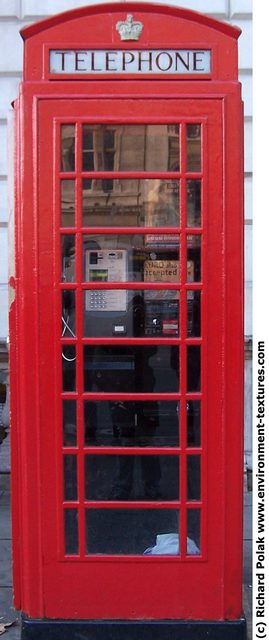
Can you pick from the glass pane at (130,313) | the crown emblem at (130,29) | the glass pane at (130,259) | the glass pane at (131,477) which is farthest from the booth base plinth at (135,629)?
the crown emblem at (130,29)

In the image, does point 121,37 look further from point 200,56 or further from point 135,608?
point 135,608

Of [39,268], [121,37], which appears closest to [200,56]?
[121,37]

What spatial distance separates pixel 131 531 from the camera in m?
3.15

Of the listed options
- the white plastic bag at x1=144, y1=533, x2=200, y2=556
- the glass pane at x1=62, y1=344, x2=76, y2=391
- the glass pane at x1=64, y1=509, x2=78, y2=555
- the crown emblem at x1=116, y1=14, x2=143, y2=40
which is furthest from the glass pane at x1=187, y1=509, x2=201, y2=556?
the crown emblem at x1=116, y1=14, x2=143, y2=40

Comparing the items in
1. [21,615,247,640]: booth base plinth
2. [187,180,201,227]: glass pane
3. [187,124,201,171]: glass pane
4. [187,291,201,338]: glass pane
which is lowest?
[21,615,247,640]: booth base plinth

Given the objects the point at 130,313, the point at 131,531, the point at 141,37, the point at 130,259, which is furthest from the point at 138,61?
the point at 131,531

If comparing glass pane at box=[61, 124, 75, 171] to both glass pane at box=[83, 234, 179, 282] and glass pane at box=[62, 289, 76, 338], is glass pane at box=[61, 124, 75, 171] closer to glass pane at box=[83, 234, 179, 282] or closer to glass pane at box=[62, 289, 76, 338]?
glass pane at box=[83, 234, 179, 282]

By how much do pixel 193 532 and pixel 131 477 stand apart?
37 centimetres

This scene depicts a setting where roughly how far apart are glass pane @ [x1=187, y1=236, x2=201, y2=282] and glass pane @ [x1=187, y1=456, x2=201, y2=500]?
2.59 ft

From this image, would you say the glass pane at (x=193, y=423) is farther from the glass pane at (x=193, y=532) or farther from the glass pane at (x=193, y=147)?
the glass pane at (x=193, y=147)

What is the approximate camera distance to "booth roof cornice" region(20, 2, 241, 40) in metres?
2.92

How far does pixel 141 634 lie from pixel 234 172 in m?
2.06

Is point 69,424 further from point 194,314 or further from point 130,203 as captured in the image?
point 130,203

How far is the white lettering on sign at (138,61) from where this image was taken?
2.95 m
